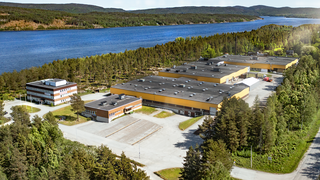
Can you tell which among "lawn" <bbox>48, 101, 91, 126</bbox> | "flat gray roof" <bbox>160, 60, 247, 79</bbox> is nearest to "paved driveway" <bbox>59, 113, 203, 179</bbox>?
"lawn" <bbox>48, 101, 91, 126</bbox>

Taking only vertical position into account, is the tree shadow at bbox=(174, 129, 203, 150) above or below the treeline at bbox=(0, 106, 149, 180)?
below

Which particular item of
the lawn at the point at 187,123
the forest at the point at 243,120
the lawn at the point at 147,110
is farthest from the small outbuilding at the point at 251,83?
the lawn at the point at 147,110

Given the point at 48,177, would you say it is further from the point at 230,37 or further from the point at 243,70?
the point at 230,37

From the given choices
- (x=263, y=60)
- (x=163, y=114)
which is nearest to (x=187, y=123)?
(x=163, y=114)

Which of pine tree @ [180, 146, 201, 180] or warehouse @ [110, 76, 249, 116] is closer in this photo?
pine tree @ [180, 146, 201, 180]

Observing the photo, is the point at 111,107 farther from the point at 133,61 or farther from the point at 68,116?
the point at 133,61

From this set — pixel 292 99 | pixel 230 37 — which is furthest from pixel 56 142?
pixel 230 37

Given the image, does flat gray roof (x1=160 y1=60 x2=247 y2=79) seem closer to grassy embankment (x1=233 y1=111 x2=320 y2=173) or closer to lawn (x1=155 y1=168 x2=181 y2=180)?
grassy embankment (x1=233 y1=111 x2=320 y2=173)
